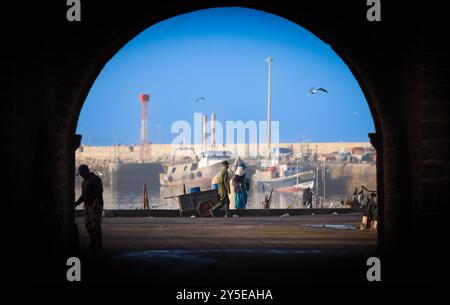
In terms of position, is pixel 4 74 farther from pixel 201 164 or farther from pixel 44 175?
pixel 201 164

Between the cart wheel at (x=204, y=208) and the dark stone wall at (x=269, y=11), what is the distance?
49.2 feet

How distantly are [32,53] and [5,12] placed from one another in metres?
0.81

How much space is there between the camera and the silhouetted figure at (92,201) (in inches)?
606

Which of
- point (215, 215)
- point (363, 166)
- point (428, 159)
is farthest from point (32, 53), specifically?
point (363, 166)

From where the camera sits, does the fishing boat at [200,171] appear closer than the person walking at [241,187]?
No

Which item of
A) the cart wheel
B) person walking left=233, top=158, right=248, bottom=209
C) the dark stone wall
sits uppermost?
the dark stone wall

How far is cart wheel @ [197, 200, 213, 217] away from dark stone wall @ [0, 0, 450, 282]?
591 inches

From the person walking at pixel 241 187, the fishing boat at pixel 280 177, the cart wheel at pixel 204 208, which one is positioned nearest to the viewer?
the cart wheel at pixel 204 208

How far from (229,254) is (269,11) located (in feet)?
14.1

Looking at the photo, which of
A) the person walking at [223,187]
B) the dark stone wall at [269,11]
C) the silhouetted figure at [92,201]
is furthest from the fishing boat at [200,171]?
the dark stone wall at [269,11]

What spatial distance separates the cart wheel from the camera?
97.1ft

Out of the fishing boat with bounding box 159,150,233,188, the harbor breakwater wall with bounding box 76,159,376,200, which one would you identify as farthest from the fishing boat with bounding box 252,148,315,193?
the fishing boat with bounding box 159,150,233,188

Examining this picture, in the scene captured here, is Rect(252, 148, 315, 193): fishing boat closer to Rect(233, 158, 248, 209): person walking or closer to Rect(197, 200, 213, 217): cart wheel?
Rect(233, 158, 248, 209): person walking

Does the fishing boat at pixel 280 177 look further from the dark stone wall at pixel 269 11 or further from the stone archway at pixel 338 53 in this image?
the dark stone wall at pixel 269 11
